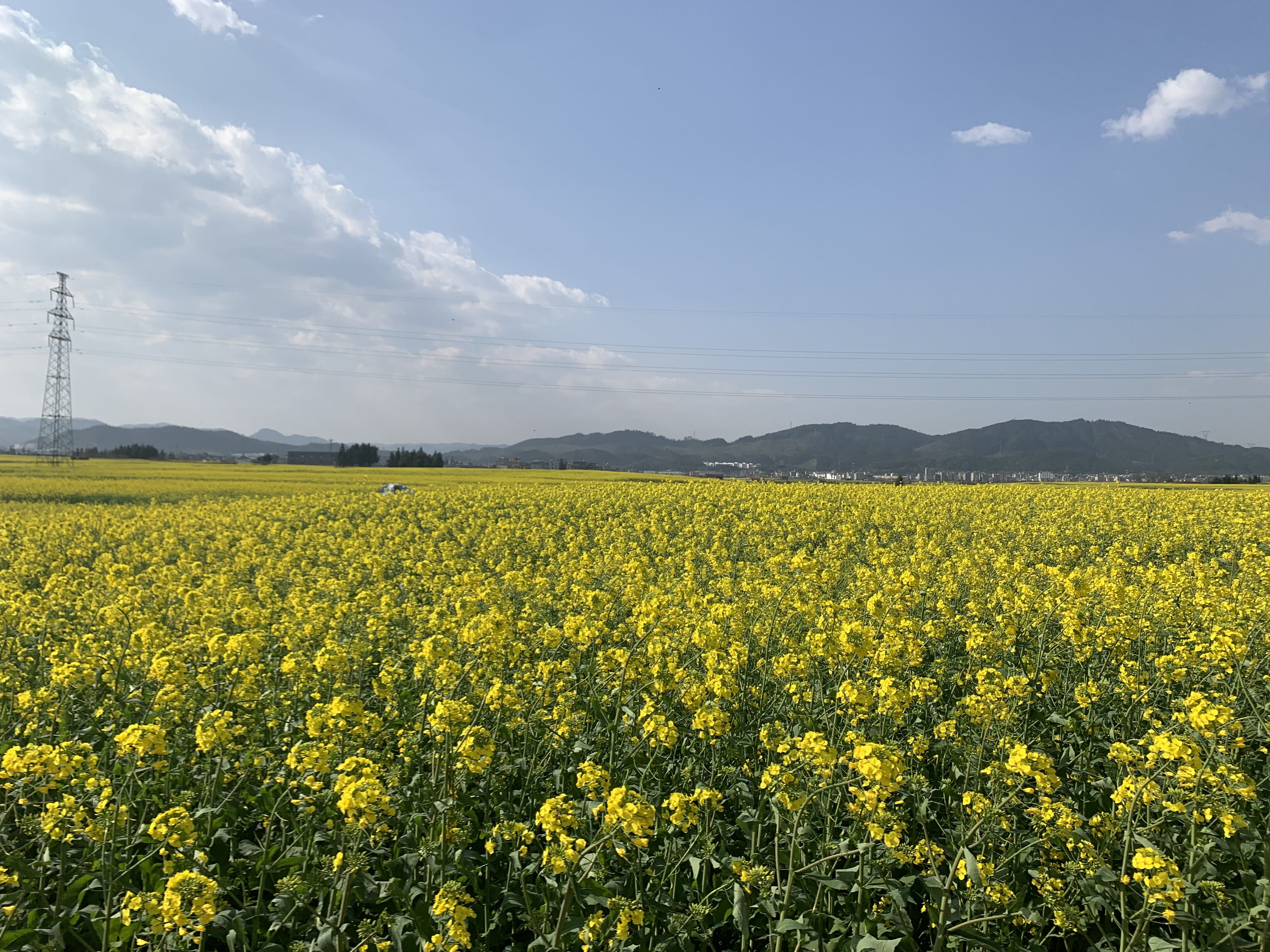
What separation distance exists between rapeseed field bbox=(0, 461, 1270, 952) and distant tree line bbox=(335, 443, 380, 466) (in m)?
83.0

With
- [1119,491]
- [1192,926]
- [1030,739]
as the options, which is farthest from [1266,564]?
[1119,491]

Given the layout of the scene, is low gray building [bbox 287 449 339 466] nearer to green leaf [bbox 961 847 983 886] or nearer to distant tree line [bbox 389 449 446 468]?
distant tree line [bbox 389 449 446 468]

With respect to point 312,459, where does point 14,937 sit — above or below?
below

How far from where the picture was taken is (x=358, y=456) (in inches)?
3438

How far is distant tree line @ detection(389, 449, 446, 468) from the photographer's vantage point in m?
83.9

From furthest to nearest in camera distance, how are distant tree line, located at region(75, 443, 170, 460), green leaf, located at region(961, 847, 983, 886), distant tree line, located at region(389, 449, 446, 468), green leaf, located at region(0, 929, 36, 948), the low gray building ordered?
the low gray building, distant tree line, located at region(389, 449, 446, 468), distant tree line, located at region(75, 443, 170, 460), green leaf, located at region(961, 847, 983, 886), green leaf, located at region(0, 929, 36, 948)

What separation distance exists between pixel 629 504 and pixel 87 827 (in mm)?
19163

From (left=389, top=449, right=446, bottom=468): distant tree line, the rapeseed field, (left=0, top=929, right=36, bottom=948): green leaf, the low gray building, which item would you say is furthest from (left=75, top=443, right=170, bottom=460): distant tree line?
(left=0, top=929, right=36, bottom=948): green leaf

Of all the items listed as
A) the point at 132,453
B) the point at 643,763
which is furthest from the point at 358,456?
the point at 643,763

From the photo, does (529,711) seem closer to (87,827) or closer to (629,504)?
(87,827)

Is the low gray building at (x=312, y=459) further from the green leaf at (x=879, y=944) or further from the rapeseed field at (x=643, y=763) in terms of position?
the green leaf at (x=879, y=944)

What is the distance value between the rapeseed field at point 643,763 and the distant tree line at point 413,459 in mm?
77289

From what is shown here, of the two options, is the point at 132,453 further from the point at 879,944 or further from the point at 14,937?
the point at 879,944

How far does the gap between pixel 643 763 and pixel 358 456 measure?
92.0 m
